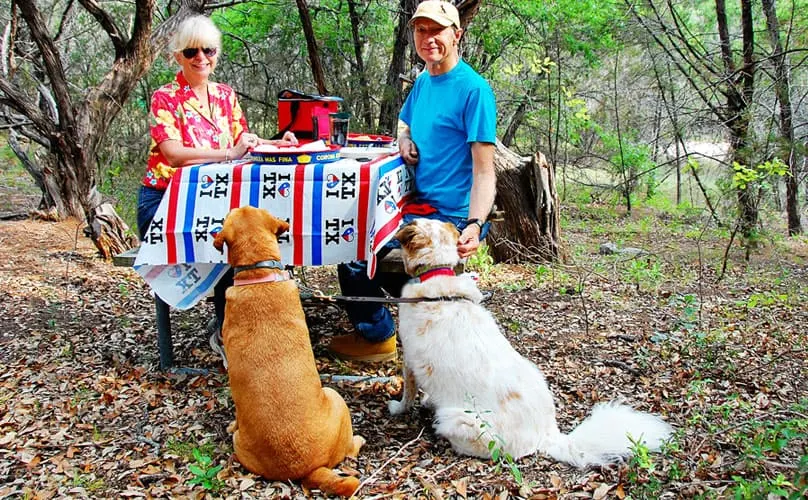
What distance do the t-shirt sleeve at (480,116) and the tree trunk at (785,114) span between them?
4760 millimetres

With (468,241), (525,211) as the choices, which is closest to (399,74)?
(525,211)

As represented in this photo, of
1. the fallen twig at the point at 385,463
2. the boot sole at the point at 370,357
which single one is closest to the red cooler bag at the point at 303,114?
the boot sole at the point at 370,357

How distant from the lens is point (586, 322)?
5.32 meters

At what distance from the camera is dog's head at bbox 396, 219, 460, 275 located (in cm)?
335

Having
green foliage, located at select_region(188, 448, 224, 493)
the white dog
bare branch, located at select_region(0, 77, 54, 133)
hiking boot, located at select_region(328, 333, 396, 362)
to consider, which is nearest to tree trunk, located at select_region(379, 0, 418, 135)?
bare branch, located at select_region(0, 77, 54, 133)

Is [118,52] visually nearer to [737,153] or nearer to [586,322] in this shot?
[586,322]

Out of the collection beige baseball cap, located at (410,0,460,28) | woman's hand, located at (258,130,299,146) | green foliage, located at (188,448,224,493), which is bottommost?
green foliage, located at (188,448,224,493)

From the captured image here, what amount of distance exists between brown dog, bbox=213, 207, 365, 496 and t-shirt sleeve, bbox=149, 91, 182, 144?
1.02 meters

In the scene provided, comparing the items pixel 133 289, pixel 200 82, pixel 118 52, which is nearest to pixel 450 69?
pixel 200 82

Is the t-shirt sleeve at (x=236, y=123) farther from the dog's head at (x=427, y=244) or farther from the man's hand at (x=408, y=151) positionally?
the dog's head at (x=427, y=244)

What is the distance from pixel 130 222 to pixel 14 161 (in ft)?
31.7

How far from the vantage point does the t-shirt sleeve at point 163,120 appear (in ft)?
12.7

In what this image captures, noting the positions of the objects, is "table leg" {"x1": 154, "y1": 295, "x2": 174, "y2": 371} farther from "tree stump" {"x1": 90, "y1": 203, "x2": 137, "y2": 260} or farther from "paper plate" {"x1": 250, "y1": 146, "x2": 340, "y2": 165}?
"tree stump" {"x1": 90, "y1": 203, "x2": 137, "y2": 260}

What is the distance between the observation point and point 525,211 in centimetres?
762
